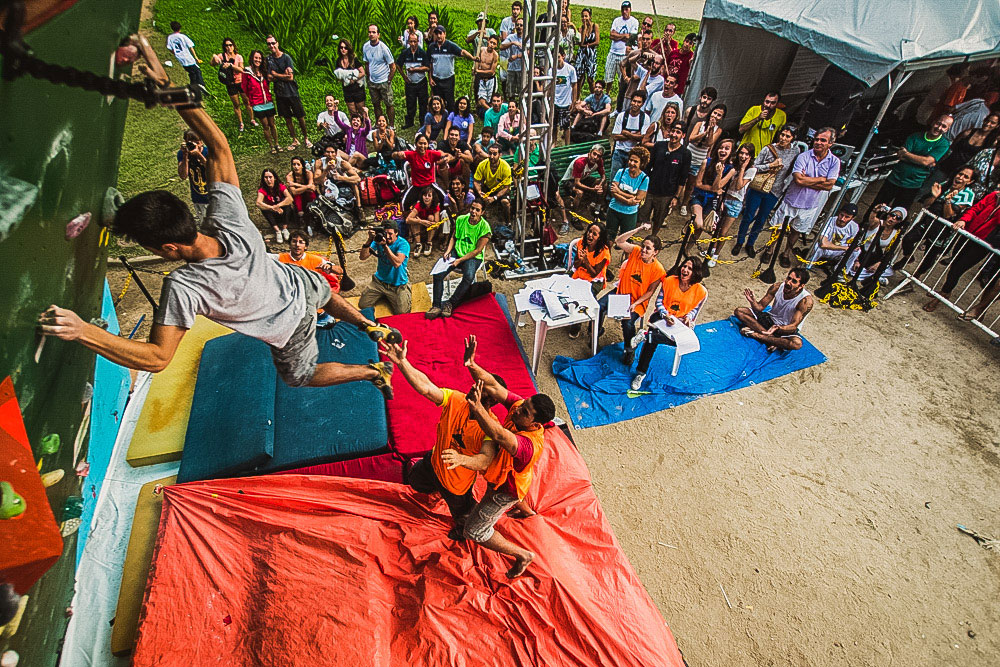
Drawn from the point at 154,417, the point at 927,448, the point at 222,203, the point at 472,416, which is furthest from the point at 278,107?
the point at 927,448

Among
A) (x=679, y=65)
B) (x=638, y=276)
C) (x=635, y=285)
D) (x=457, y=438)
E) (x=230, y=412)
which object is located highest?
(x=679, y=65)

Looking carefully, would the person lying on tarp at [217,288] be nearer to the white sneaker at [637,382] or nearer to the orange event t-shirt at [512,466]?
the orange event t-shirt at [512,466]

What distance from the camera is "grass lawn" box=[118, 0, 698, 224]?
8.49 metres

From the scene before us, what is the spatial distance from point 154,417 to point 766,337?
634 centimetres

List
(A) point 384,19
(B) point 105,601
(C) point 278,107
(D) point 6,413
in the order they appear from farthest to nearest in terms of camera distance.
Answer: (A) point 384,19 < (C) point 278,107 < (B) point 105,601 < (D) point 6,413

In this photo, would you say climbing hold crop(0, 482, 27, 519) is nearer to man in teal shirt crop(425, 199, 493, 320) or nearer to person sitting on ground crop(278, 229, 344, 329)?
person sitting on ground crop(278, 229, 344, 329)

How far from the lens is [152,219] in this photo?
2.21 meters

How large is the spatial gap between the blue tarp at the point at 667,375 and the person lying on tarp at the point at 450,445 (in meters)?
2.04

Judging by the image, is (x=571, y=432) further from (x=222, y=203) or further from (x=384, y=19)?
(x=384, y=19)

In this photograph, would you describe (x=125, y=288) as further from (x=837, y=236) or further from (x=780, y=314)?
(x=837, y=236)

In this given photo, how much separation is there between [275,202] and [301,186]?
0.41 metres

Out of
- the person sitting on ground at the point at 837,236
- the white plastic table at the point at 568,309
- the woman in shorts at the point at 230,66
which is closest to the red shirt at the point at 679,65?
the person sitting on ground at the point at 837,236

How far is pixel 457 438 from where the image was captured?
3.22m

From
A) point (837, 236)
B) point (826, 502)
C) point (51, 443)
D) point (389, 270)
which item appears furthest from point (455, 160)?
point (51, 443)
